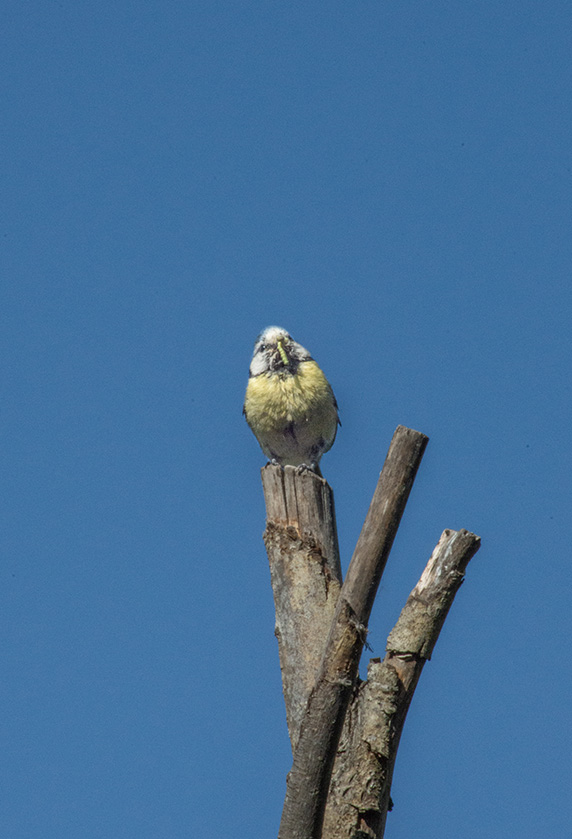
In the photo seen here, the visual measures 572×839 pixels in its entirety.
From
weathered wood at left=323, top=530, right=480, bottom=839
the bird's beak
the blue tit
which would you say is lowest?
weathered wood at left=323, top=530, right=480, bottom=839

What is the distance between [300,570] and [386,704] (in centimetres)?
113

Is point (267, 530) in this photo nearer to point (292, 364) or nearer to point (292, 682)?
point (292, 682)

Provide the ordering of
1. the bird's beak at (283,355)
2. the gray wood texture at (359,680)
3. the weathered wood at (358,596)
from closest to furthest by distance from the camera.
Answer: the gray wood texture at (359,680) < the weathered wood at (358,596) < the bird's beak at (283,355)

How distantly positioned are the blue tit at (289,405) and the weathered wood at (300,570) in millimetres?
2170

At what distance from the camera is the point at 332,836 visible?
5160 mm

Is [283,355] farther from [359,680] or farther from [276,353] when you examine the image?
[359,680]

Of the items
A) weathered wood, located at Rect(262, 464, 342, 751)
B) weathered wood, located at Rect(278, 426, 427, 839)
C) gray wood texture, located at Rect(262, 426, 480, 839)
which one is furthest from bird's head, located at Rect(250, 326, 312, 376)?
weathered wood, located at Rect(278, 426, 427, 839)

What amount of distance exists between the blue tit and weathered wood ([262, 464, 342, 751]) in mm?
2170

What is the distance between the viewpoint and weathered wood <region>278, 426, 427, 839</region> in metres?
5.32

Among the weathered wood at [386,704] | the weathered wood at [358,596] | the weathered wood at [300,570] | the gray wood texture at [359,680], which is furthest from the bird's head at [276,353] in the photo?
the weathered wood at [386,704]

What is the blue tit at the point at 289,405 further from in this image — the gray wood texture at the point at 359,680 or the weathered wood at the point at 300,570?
the gray wood texture at the point at 359,680

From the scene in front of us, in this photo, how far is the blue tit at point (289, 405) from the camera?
8.96m

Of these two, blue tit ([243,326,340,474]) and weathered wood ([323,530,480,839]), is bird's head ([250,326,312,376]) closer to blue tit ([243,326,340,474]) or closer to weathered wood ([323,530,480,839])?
blue tit ([243,326,340,474])

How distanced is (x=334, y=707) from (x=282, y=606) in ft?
3.05
